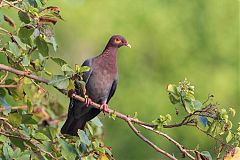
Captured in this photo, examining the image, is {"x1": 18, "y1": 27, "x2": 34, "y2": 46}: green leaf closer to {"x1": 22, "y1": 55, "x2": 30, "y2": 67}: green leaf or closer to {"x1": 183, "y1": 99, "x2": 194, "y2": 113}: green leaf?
{"x1": 22, "y1": 55, "x2": 30, "y2": 67}: green leaf

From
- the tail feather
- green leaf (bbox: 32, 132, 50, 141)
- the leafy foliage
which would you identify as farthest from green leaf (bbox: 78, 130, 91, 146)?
the tail feather

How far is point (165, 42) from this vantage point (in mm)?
20234

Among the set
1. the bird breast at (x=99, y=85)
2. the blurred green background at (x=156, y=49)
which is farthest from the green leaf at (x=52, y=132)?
the blurred green background at (x=156, y=49)

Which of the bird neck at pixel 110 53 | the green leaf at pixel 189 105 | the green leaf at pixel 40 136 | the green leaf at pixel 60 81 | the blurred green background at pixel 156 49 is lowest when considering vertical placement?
the green leaf at pixel 40 136

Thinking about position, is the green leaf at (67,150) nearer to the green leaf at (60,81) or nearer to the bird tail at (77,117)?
the green leaf at (60,81)

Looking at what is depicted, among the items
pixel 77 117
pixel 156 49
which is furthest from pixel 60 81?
pixel 156 49

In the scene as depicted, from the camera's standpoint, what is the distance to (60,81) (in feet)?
13.0

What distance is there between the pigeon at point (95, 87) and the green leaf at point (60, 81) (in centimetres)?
126

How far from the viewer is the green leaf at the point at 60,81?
12.9 ft

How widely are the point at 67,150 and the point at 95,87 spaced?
152cm

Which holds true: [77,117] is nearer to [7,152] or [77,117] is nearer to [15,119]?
[15,119]

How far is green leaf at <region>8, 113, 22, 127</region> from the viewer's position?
3974 millimetres

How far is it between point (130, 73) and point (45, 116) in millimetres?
13499

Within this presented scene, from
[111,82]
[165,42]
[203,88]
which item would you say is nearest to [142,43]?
[165,42]
